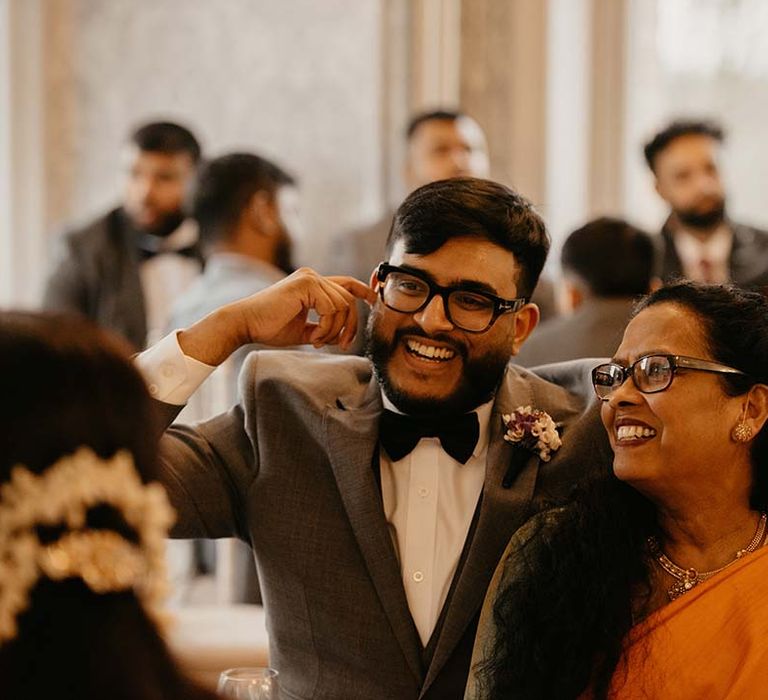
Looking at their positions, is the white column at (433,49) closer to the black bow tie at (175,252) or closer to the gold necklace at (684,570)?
the black bow tie at (175,252)

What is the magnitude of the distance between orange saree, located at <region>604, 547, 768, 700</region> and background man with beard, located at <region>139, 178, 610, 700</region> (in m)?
0.29

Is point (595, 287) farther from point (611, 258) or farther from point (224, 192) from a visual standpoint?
point (224, 192)

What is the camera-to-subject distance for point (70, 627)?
4.27ft

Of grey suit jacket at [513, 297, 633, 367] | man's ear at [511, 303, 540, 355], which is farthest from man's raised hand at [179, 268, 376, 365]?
grey suit jacket at [513, 297, 633, 367]

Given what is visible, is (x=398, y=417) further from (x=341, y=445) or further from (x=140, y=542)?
(x=140, y=542)

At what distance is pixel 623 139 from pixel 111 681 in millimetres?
5143

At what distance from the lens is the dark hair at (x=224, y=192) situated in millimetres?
4270

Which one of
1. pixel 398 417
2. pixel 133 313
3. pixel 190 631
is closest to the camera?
pixel 398 417

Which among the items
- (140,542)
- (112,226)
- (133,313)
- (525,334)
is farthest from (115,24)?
(140,542)

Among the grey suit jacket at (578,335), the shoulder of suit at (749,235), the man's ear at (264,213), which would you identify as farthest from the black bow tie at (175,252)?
the shoulder of suit at (749,235)

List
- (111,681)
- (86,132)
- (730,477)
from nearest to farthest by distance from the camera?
(111,681), (730,477), (86,132)

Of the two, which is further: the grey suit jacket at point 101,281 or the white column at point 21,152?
the white column at point 21,152

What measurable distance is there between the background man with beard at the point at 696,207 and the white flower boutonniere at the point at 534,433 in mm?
2757

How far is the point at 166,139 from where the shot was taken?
5.03 meters
